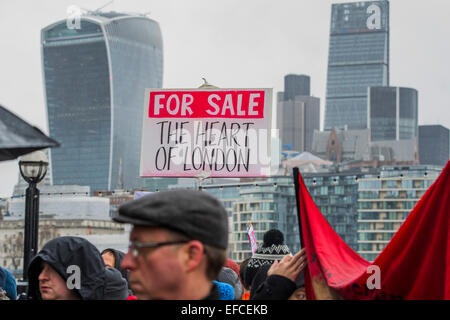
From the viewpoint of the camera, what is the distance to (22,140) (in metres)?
3.98

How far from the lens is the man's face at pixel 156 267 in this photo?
153 inches

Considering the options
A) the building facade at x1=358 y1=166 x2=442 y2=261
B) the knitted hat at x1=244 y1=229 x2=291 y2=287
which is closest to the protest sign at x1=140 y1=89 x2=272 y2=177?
the knitted hat at x1=244 y1=229 x2=291 y2=287

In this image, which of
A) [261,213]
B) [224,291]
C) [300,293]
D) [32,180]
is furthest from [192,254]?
[261,213]

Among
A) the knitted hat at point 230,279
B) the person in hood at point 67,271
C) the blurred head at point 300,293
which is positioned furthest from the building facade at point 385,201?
the blurred head at point 300,293

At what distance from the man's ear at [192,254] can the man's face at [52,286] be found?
1.79m

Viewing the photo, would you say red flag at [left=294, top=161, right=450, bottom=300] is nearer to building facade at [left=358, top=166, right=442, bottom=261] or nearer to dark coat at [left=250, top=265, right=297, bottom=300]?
dark coat at [left=250, top=265, right=297, bottom=300]

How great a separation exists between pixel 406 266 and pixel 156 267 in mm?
1455

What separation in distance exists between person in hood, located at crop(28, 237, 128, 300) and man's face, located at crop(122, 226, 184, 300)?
1.67 metres

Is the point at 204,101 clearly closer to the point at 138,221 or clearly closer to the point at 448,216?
the point at 448,216

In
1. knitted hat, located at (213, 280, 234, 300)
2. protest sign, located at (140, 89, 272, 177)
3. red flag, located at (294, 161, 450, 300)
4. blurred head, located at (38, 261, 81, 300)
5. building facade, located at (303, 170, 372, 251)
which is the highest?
protest sign, located at (140, 89, 272, 177)

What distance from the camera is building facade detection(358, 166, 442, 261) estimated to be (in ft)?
560

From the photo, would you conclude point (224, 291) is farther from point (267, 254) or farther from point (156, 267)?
point (156, 267)

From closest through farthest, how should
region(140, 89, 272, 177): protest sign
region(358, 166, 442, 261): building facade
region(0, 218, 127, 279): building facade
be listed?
1. region(140, 89, 272, 177): protest sign
2. region(0, 218, 127, 279): building facade
3. region(358, 166, 442, 261): building facade

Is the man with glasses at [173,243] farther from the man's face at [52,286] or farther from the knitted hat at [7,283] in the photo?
the knitted hat at [7,283]
